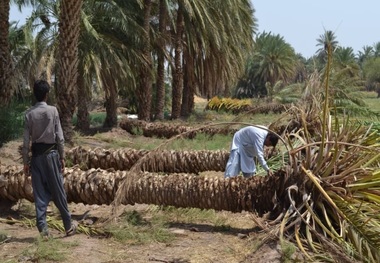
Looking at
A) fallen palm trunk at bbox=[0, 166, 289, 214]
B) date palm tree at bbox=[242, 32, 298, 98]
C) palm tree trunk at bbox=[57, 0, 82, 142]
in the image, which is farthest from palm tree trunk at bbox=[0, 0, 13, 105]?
date palm tree at bbox=[242, 32, 298, 98]

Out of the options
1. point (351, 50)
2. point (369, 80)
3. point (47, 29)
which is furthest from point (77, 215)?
point (369, 80)

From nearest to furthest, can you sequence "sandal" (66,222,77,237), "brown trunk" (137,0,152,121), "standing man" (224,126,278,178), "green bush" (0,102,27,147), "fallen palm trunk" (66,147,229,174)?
1. "sandal" (66,222,77,237)
2. "standing man" (224,126,278,178)
3. "fallen palm trunk" (66,147,229,174)
4. "green bush" (0,102,27,147)
5. "brown trunk" (137,0,152,121)

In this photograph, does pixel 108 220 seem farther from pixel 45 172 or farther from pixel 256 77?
pixel 256 77

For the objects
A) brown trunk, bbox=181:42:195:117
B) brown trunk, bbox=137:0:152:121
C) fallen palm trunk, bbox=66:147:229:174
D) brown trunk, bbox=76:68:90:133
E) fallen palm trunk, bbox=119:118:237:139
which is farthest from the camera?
brown trunk, bbox=181:42:195:117

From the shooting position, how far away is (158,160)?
845 cm

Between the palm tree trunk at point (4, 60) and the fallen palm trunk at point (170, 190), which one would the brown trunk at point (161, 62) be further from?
the fallen palm trunk at point (170, 190)

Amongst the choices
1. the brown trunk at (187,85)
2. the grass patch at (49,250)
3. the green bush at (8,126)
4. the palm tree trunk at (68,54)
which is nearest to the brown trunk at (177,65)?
the brown trunk at (187,85)

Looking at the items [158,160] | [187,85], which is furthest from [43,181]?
[187,85]

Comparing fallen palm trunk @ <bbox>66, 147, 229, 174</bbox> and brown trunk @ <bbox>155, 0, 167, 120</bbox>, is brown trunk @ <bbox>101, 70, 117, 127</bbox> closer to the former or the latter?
brown trunk @ <bbox>155, 0, 167, 120</bbox>

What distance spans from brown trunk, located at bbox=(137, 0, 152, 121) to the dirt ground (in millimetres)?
14686

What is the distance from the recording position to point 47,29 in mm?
19156

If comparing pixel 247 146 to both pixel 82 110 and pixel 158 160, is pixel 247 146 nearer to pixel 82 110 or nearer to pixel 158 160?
pixel 158 160

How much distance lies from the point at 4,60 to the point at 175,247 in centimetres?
1095

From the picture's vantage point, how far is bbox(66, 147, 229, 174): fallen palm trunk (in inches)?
354
